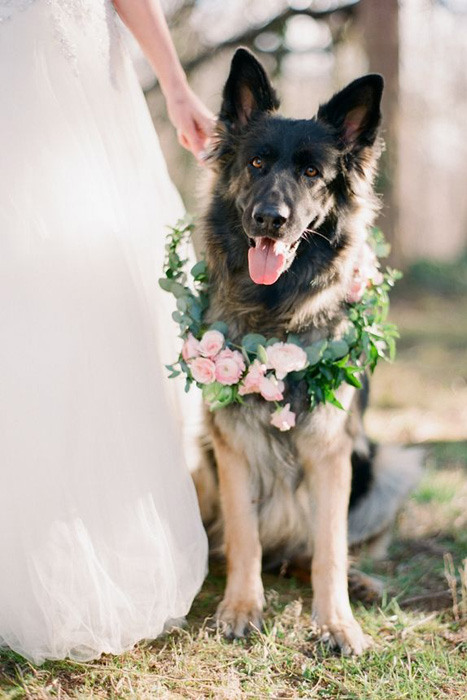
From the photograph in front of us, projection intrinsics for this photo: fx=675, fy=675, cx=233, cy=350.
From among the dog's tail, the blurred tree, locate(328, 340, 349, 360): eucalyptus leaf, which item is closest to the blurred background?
the blurred tree

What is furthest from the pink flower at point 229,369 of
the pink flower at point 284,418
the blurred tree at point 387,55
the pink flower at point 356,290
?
the blurred tree at point 387,55

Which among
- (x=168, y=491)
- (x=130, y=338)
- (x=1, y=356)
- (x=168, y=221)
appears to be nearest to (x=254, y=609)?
(x=168, y=491)

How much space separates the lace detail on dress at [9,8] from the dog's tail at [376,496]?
2.39 m

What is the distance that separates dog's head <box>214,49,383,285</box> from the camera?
266 cm

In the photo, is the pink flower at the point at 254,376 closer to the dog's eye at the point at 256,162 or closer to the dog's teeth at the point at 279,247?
the dog's teeth at the point at 279,247

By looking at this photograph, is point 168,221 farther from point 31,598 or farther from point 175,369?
point 31,598

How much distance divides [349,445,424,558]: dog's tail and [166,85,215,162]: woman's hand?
168cm

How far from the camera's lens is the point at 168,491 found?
8.65ft

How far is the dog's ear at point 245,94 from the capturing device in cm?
287

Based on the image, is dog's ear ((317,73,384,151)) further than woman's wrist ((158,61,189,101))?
No

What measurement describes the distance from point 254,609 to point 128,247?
1.56m

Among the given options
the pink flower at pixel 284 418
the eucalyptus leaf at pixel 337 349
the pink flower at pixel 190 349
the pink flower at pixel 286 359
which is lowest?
the pink flower at pixel 284 418

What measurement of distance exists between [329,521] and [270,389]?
0.65 meters

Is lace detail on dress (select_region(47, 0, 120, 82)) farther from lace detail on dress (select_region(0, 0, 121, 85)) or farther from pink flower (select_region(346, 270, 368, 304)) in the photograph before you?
pink flower (select_region(346, 270, 368, 304))
